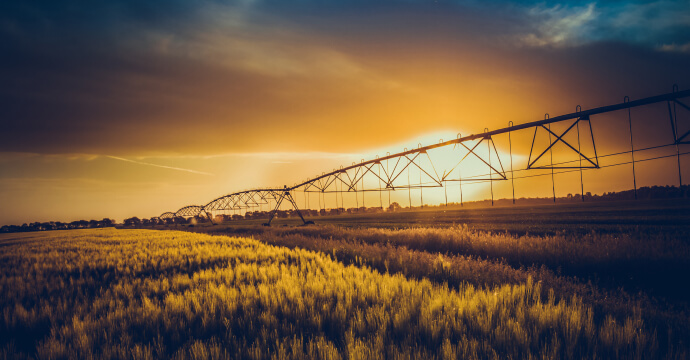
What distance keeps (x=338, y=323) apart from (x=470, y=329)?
5.82 ft

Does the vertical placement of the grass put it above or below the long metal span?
below

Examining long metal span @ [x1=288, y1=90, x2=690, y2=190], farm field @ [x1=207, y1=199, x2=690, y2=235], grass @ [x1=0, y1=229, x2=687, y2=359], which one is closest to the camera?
grass @ [x1=0, y1=229, x2=687, y2=359]

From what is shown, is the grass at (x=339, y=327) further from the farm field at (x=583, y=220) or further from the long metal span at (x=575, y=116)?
the farm field at (x=583, y=220)

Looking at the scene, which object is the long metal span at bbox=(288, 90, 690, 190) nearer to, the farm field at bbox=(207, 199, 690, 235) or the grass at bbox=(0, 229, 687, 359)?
the farm field at bbox=(207, 199, 690, 235)

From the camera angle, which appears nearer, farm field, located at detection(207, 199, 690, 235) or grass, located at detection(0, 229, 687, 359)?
grass, located at detection(0, 229, 687, 359)

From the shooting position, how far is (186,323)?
5066mm

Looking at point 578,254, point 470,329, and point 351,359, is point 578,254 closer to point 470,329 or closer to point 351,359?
point 470,329

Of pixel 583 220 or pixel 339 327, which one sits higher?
pixel 339 327

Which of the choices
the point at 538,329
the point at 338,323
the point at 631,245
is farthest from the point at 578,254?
the point at 338,323

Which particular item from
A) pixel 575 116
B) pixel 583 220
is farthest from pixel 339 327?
pixel 583 220

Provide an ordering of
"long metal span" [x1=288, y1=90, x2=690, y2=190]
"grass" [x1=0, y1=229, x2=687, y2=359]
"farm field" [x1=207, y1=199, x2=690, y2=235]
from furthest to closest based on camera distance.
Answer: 1. "farm field" [x1=207, y1=199, x2=690, y2=235]
2. "long metal span" [x1=288, y1=90, x2=690, y2=190]
3. "grass" [x1=0, y1=229, x2=687, y2=359]

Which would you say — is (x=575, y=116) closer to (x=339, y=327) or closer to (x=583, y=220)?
(x=583, y=220)

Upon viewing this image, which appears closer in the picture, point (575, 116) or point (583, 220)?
point (575, 116)

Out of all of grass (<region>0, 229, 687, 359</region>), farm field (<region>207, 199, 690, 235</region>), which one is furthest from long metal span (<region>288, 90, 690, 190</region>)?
grass (<region>0, 229, 687, 359</region>)
